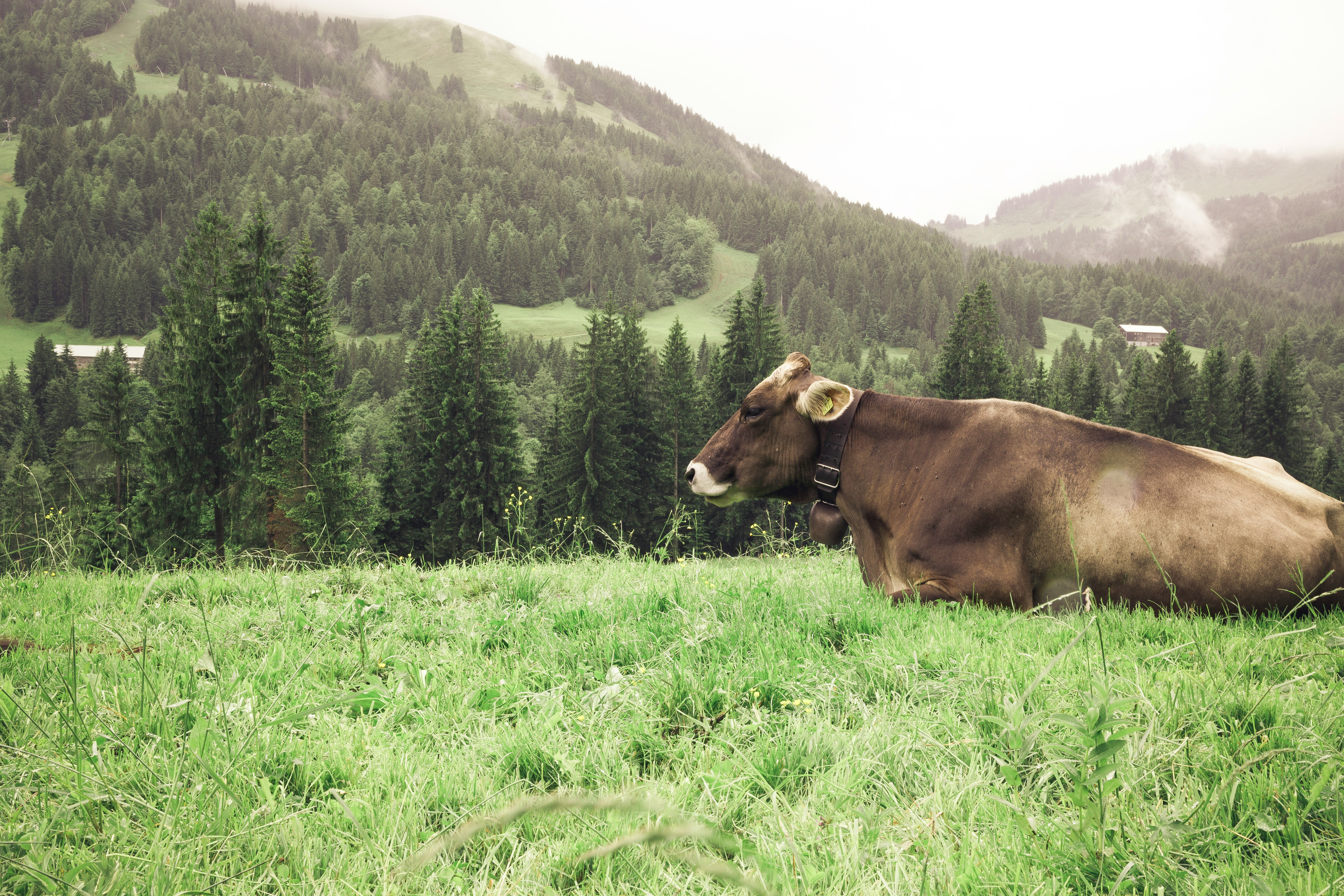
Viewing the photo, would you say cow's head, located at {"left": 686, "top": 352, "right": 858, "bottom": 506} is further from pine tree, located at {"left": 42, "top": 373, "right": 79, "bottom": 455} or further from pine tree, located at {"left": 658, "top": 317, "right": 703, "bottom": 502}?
pine tree, located at {"left": 42, "top": 373, "right": 79, "bottom": 455}

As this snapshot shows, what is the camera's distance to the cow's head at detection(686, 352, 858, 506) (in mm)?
6102

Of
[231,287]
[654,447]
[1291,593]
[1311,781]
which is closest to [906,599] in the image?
[1291,593]

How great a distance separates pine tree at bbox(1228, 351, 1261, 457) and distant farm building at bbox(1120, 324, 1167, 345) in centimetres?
11459

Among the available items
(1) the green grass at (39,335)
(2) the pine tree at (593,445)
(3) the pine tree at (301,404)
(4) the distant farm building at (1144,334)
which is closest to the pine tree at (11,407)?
(1) the green grass at (39,335)

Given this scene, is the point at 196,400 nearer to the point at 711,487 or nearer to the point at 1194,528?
the point at 711,487

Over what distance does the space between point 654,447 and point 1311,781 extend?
151ft

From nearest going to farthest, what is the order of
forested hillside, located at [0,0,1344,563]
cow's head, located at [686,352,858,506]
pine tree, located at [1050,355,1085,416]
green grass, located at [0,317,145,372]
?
cow's head, located at [686,352,858,506] → forested hillside, located at [0,0,1344,563] → pine tree, located at [1050,355,1085,416] → green grass, located at [0,317,145,372]

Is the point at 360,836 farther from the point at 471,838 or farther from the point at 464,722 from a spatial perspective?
the point at 464,722

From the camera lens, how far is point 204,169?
7387 inches

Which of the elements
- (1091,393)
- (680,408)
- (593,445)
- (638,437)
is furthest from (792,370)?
(1091,393)

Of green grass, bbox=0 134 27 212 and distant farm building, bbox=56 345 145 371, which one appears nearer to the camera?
distant farm building, bbox=56 345 145 371

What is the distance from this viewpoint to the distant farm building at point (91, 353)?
111 meters

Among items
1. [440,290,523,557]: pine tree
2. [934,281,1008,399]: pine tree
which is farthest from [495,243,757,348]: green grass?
[440,290,523,557]: pine tree

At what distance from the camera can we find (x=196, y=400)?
1277 inches
